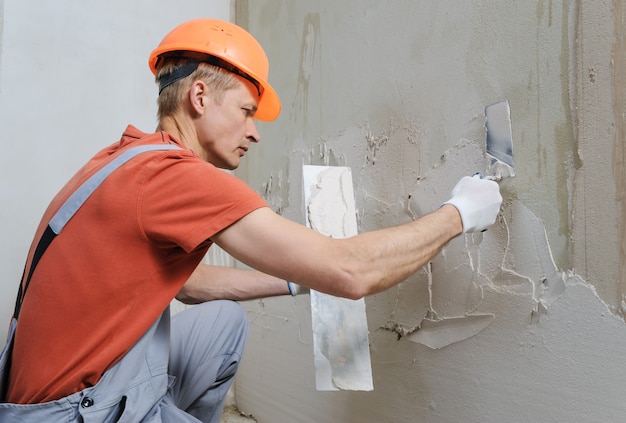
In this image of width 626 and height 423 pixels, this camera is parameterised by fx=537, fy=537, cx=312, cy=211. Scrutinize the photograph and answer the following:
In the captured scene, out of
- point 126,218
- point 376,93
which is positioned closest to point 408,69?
point 376,93

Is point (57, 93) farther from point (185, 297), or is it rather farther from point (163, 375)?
point (163, 375)

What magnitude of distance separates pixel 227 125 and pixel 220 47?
0.21m

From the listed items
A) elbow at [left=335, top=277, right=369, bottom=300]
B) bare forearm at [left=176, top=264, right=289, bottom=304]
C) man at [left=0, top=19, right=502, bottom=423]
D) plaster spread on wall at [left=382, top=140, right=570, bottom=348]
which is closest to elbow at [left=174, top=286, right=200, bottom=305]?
bare forearm at [left=176, top=264, right=289, bottom=304]

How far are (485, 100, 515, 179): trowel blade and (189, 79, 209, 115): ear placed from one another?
2.37ft

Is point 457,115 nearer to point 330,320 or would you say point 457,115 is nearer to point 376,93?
point 376,93

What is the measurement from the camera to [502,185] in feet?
4.44

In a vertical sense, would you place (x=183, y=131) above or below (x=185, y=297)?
above

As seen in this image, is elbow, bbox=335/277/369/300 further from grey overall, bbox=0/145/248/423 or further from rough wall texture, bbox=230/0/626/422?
grey overall, bbox=0/145/248/423

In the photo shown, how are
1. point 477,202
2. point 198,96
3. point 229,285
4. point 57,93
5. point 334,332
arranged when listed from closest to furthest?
point 477,202 → point 198,96 → point 334,332 → point 229,285 → point 57,93

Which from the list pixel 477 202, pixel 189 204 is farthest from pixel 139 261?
pixel 477 202

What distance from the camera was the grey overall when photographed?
1.12 meters

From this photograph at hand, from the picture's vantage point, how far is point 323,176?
1.63 metres

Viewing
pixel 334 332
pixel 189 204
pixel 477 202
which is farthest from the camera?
pixel 334 332

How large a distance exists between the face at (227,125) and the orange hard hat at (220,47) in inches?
1.7
